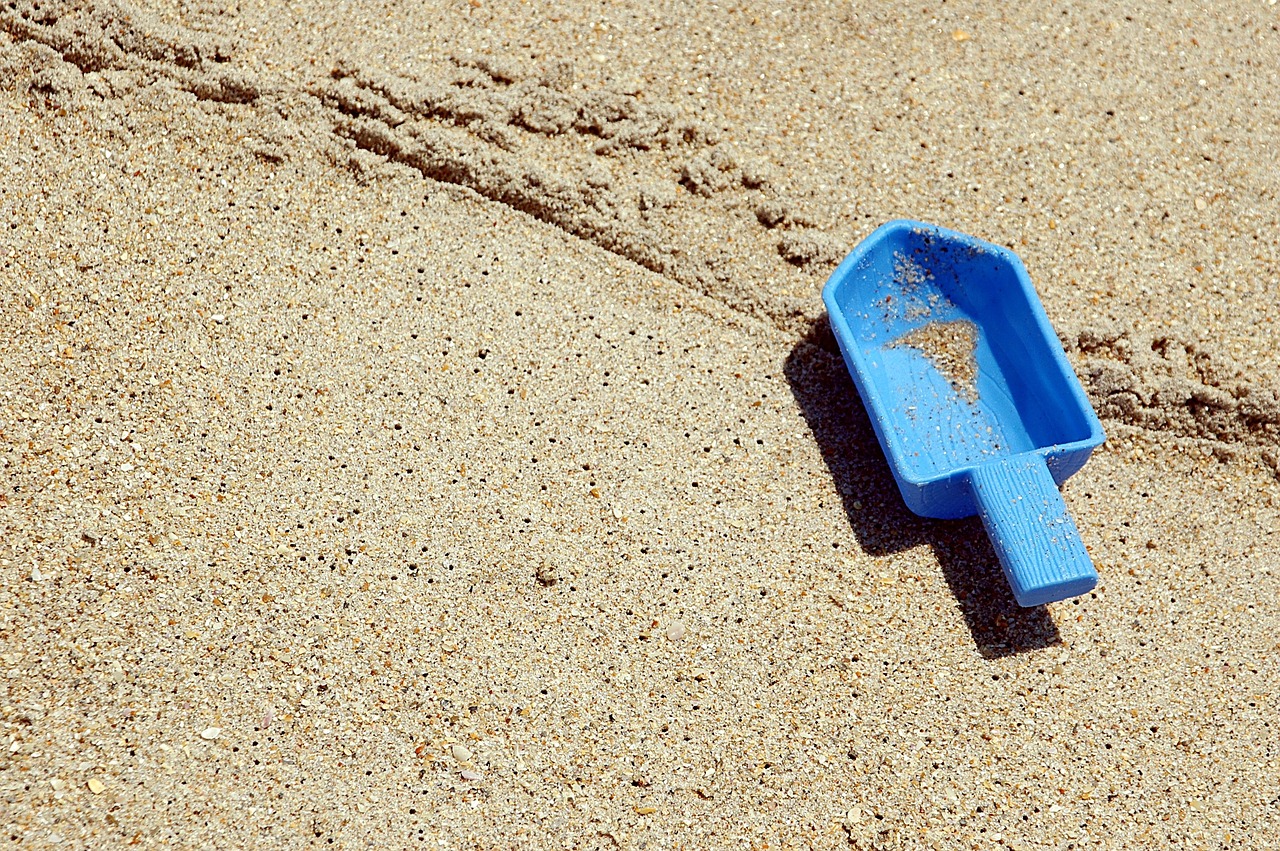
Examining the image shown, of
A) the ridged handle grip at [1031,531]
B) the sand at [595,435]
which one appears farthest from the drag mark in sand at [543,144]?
the ridged handle grip at [1031,531]

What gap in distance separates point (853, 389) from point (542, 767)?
1.02m

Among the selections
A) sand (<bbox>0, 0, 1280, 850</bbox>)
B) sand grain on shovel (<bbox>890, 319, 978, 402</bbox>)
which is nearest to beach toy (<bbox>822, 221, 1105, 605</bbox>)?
sand grain on shovel (<bbox>890, 319, 978, 402</bbox>)

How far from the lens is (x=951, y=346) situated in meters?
2.32

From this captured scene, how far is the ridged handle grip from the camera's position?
1.96 m

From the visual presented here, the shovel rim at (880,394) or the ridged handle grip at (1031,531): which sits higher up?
the shovel rim at (880,394)

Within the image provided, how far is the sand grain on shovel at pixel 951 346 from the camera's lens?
90.0 inches

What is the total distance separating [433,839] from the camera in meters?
1.82

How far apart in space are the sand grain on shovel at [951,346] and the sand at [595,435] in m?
0.19

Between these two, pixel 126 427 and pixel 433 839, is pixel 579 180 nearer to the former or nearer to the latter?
pixel 126 427

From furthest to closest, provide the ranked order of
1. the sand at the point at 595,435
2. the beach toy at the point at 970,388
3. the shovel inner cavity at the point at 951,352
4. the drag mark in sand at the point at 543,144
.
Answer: the drag mark in sand at the point at 543,144 → the shovel inner cavity at the point at 951,352 → the beach toy at the point at 970,388 → the sand at the point at 595,435

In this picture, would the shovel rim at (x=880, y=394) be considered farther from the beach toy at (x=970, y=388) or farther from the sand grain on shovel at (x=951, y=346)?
the sand grain on shovel at (x=951, y=346)

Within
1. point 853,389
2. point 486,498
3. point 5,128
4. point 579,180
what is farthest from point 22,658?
point 853,389

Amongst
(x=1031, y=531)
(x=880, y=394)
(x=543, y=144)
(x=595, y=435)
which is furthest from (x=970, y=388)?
(x=543, y=144)

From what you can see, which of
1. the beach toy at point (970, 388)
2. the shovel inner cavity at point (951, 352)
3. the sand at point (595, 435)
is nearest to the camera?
the sand at point (595, 435)
